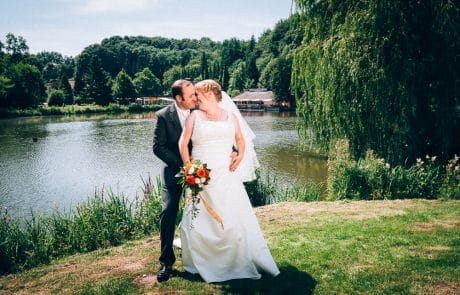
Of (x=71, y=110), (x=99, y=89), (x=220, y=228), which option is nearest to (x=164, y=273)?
(x=220, y=228)

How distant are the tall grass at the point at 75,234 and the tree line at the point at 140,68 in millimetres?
9180

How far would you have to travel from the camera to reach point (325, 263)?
4449 millimetres

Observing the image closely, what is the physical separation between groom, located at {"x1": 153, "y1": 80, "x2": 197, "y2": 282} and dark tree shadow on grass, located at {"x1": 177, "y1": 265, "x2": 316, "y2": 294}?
377 millimetres

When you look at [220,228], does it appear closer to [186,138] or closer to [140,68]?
[186,138]

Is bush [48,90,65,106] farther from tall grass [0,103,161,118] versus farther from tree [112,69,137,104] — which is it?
tree [112,69,137,104]

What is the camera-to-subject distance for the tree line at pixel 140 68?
63.4m

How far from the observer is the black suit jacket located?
4355 mm

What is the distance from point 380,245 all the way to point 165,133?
3.22m

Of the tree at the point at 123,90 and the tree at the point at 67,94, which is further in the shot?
the tree at the point at 123,90

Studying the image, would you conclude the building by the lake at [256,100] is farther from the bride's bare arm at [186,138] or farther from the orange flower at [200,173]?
the orange flower at [200,173]

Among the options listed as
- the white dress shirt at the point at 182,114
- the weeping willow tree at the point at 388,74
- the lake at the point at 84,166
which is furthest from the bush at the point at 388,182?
the white dress shirt at the point at 182,114

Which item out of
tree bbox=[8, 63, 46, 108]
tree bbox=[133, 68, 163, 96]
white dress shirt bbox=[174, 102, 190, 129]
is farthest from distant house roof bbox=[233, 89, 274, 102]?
white dress shirt bbox=[174, 102, 190, 129]

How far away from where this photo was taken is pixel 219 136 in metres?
4.24

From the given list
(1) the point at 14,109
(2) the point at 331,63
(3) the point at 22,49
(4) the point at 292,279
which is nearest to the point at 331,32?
(2) the point at 331,63
